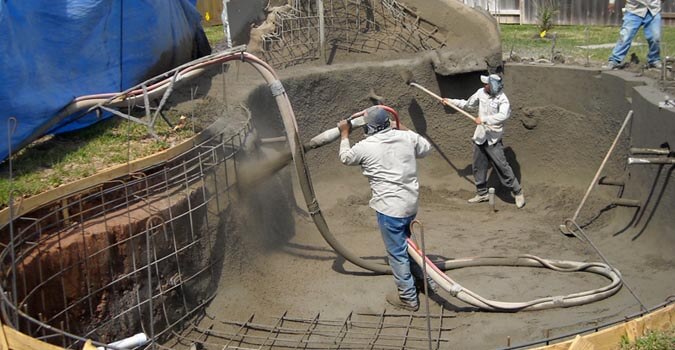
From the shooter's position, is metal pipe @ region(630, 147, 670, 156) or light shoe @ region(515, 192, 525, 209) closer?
metal pipe @ region(630, 147, 670, 156)

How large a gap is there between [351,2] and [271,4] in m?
1.16

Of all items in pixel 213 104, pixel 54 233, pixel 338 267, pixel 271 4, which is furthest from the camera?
pixel 271 4

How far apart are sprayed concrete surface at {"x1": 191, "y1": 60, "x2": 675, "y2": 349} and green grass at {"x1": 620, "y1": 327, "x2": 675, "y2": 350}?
95 centimetres

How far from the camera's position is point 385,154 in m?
6.84

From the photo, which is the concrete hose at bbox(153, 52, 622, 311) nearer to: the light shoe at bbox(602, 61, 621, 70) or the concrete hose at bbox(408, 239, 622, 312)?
the concrete hose at bbox(408, 239, 622, 312)

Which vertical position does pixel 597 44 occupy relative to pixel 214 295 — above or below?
above

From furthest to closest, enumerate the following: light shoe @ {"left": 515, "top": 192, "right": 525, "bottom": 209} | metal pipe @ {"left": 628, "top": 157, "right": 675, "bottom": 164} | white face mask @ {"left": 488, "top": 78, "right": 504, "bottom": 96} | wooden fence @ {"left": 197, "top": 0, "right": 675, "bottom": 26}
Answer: wooden fence @ {"left": 197, "top": 0, "right": 675, "bottom": 26} → light shoe @ {"left": 515, "top": 192, "right": 525, "bottom": 209} → white face mask @ {"left": 488, "top": 78, "right": 504, "bottom": 96} → metal pipe @ {"left": 628, "top": 157, "right": 675, "bottom": 164}

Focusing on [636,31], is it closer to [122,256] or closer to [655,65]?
[655,65]

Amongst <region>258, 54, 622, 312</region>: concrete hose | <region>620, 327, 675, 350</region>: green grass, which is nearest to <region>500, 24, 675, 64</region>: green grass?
<region>258, 54, 622, 312</region>: concrete hose

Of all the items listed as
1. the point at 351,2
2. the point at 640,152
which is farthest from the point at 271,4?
the point at 640,152

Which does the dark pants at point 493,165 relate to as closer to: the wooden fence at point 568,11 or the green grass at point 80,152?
the green grass at point 80,152

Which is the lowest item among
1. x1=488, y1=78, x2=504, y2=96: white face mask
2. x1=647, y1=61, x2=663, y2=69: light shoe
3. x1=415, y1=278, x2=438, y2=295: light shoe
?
x1=415, y1=278, x2=438, y2=295: light shoe

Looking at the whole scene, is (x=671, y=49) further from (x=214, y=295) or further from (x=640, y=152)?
(x=214, y=295)

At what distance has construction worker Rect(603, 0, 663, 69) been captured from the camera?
10.2 meters
